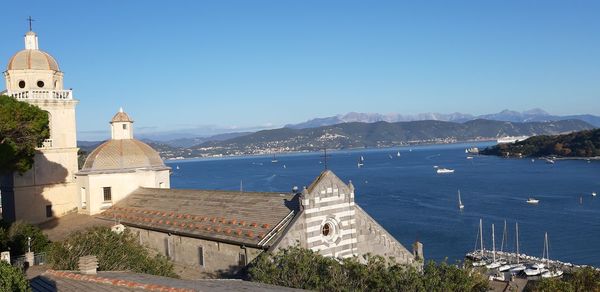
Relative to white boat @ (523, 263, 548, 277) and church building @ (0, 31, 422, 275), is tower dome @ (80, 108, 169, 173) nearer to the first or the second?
church building @ (0, 31, 422, 275)

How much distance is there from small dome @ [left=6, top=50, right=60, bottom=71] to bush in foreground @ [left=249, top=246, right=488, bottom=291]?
29.4 meters

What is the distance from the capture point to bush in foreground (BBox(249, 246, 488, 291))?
21109 millimetres

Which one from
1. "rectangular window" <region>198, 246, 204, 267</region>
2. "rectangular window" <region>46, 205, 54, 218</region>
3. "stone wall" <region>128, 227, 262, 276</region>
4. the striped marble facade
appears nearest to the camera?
the striped marble facade

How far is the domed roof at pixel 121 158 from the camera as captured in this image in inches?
1678

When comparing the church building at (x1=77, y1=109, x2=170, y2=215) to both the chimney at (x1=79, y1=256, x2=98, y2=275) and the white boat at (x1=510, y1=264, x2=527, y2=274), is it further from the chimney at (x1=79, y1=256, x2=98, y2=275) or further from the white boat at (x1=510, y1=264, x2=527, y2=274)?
the white boat at (x1=510, y1=264, x2=527, y2=274)

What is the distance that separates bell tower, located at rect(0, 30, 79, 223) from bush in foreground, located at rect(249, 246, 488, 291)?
26708 millimetres

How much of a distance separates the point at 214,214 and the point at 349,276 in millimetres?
12112

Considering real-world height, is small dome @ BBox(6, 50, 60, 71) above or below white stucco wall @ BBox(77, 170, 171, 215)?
above

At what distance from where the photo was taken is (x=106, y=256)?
88.0 ft

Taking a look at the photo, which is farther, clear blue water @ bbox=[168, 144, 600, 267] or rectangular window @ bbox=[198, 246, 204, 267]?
clear blue water @ bbox=[168, 144, 600, 267]

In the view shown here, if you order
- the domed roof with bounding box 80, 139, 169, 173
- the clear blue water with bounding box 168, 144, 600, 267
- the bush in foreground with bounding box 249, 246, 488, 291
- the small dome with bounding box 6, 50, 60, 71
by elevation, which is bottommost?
the clear blue water with bounding box 168, 144, 600, 267

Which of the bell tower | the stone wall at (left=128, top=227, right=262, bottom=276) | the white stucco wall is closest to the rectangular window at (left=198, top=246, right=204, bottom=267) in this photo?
the stone wall at (left=128, top=227, right=262, bottom=276)

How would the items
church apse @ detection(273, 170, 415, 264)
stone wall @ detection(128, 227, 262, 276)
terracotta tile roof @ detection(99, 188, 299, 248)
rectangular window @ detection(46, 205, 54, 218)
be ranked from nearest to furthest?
1. church apse @ detection(273, 170, 415, 264)
2. terracotta tile roof @ detection(99, 188, 299, 248)
3. stone wall @ detection(128, 227, 262, 276)
4. rectangular window @ detection(46, 205, 54, 218)

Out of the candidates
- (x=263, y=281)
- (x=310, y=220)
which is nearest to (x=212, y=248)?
(x=310, y=220)
